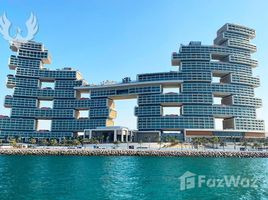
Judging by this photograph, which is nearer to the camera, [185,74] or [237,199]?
[237,199]

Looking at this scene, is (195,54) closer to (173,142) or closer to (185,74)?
(185,74)

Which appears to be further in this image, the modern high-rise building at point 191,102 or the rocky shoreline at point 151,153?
the modern high-rise building at point 191,102

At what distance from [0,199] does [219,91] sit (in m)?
175

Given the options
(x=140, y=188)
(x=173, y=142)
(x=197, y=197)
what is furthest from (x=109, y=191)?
(x=173, y=142)

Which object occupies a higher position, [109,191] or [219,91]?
[219,91]

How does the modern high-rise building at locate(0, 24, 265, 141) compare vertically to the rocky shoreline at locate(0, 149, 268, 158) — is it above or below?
above

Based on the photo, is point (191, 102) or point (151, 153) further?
point (191, 102)

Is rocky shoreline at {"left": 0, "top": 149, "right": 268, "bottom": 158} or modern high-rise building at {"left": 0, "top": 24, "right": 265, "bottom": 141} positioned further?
modern high-rise building at {"left": 0, "top": 24, "right": 265, "bottom": 141}

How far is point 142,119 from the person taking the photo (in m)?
188

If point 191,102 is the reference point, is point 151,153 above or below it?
below

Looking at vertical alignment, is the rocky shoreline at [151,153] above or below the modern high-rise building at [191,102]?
below

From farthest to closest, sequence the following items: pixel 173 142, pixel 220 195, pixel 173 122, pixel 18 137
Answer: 1. pixel 18 137
2. pixel 173 122
3. pixel 173 142
4. pixel 220 195

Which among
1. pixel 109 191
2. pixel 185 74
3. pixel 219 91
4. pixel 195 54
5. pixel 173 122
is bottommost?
pixel 109 191

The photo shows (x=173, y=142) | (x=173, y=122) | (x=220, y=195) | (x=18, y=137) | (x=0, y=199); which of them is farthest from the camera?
(x=18, y=137)
